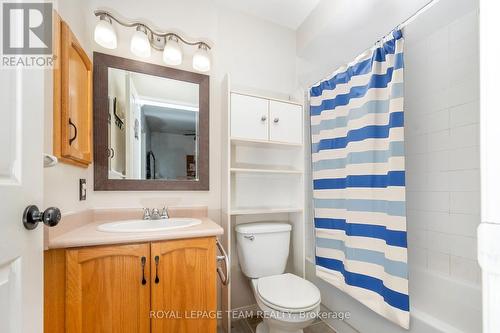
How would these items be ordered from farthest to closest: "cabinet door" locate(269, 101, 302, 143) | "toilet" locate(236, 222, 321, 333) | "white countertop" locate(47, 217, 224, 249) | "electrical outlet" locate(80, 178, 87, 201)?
"cabinet door" locate(269, 101, 302, 143) < "electrical outlet" locate(80, 178, 87, 201) < "toilet" locate(236, 222, 321, 333) < "white countertop" locate(47, 217, 224, 249)

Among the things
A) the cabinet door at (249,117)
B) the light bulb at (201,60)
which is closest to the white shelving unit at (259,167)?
the cabinet door at (249,117)

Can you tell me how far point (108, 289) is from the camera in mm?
1056

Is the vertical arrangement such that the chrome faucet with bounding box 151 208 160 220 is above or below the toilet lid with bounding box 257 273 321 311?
above

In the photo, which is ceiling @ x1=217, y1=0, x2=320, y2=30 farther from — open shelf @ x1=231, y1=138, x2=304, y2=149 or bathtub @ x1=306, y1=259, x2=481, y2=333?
bathtub @ x1=306, y1=259, x2=481, y2=333

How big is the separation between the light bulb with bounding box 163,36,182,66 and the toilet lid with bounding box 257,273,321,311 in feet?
5.44

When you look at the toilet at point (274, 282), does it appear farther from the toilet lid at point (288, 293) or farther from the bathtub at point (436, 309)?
the bathtub at point (436, 309)

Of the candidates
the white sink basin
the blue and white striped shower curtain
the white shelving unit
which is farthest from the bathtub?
the white sink basin

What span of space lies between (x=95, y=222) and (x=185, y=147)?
2.47 ft

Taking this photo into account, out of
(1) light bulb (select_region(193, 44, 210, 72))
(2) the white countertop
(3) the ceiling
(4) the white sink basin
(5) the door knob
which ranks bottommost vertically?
(4) the white sink basin

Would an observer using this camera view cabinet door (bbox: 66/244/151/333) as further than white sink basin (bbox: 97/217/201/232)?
No

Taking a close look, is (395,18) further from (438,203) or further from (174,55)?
(174,55)

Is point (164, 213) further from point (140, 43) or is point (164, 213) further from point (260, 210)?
point (140, 43)

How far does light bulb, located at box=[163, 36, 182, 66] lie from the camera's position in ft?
5.32

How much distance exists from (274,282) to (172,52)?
1.76m
